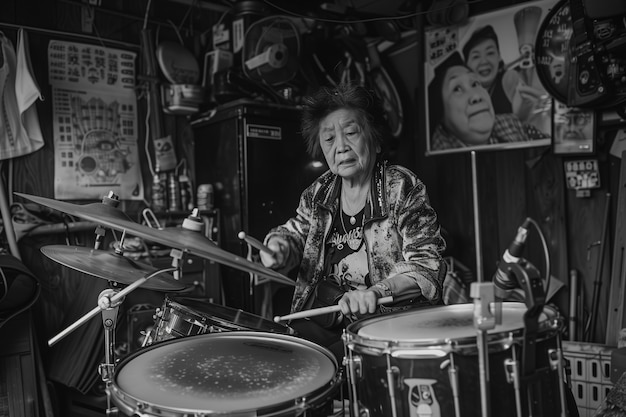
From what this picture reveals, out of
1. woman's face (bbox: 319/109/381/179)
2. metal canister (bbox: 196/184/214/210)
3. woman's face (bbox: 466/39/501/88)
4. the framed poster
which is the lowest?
metal canister (bbox: 196/184/214/210)

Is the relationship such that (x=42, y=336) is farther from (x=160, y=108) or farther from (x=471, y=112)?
(x=471, y=112)

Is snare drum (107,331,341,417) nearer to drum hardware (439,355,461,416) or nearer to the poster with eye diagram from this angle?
drum hardware (439,355,461,416)

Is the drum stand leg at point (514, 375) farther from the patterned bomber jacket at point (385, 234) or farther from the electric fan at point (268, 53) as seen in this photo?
the electric fan at point (268, 53)

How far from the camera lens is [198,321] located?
191cm

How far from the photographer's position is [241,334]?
5.71 ft

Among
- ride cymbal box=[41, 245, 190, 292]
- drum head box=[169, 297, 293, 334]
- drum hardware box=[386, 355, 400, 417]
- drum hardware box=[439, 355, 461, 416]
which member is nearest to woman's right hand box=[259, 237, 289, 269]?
drum head box=[169, 297, 293, 334]

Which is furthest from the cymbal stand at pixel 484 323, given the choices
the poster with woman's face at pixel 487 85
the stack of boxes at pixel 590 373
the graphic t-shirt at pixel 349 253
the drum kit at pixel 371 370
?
the poster with woman's face at pixel 487 85

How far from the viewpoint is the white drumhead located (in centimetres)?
132

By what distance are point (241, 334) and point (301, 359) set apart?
0.32 meters

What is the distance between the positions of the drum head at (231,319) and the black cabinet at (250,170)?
1.35m

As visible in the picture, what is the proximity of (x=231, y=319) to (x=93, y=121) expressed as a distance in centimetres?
207

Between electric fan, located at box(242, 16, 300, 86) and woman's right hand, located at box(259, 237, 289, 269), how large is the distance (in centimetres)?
176

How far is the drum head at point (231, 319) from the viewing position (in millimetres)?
1873

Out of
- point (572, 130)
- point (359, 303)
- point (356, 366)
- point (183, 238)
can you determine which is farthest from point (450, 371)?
point (572, 130)
